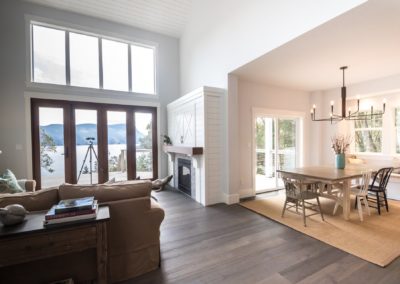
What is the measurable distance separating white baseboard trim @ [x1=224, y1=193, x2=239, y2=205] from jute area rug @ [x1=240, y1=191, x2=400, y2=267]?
229 millimetres

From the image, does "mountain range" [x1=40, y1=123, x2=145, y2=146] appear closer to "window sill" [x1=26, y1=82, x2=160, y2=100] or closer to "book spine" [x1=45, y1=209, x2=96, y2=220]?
"window sill" [x1=26, y1=82, x2=160, y2=100]

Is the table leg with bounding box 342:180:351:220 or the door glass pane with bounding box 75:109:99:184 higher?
the door glass pane with bounding box 75:109:99:184

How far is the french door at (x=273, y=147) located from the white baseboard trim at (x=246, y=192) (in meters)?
0.30

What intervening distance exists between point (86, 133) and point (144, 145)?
1.52m

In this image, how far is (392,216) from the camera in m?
3.44

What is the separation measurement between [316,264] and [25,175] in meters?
5.81

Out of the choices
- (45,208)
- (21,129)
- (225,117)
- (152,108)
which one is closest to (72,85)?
(21,129)

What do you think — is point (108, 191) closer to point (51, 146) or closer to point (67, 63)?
point (51, 146)

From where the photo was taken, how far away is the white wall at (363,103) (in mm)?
4586

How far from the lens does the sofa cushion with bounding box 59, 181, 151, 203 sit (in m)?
1.95

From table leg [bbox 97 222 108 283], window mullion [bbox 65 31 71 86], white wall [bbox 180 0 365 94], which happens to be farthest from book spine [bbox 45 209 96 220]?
window mullion [bbox 65 31 71 86]

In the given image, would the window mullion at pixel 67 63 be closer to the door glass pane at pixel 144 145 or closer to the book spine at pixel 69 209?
the door glass pane at pixel 144 145

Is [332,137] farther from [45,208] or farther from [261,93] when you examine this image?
[45,208]

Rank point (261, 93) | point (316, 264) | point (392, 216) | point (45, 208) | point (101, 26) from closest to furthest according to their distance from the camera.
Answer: point (45, 208)
point (316, 264)
point (392, 216)
point (261, 93)
point (101, 26)
